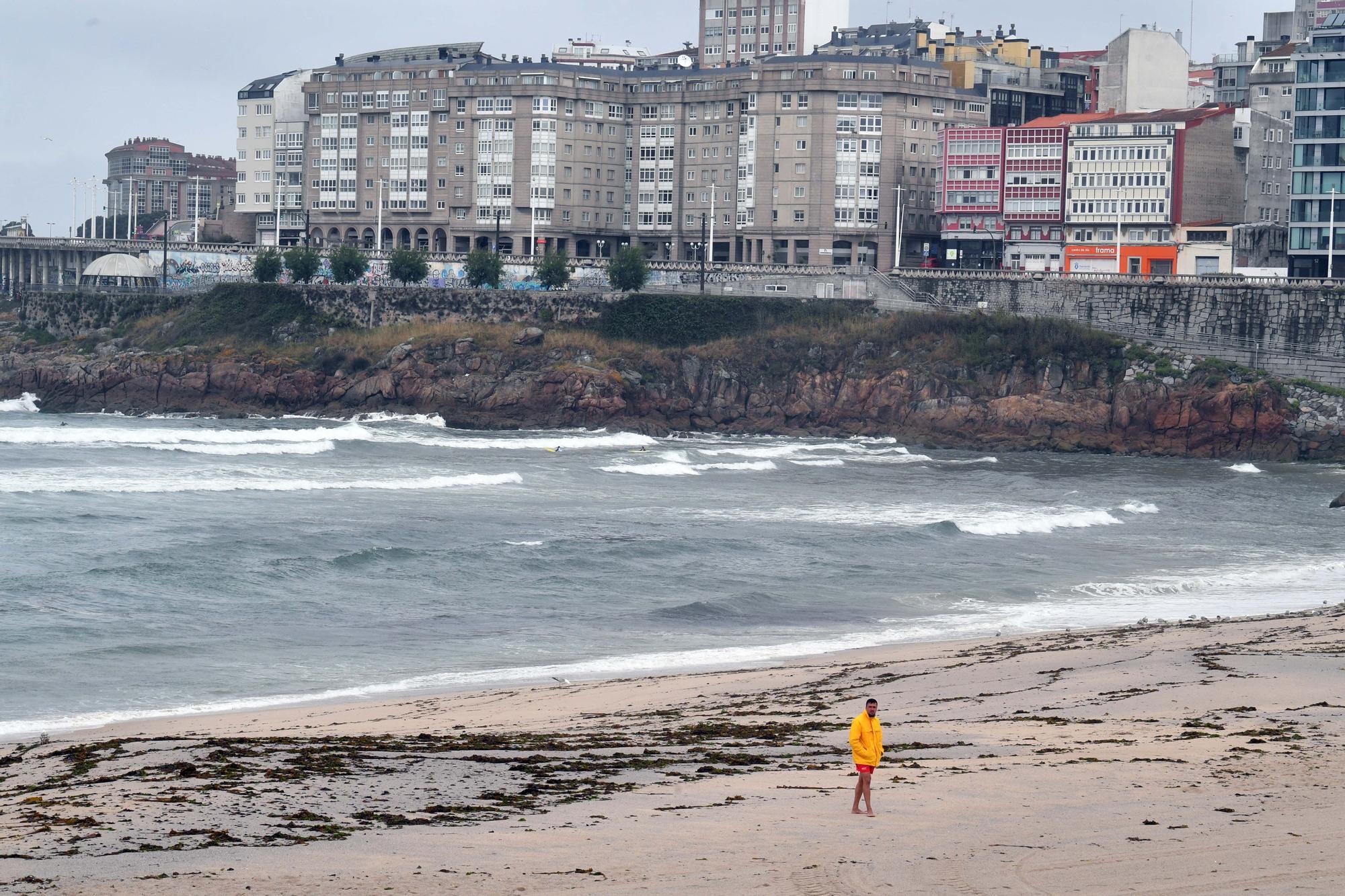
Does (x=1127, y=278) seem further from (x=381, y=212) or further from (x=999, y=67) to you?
(x=381, y=212)

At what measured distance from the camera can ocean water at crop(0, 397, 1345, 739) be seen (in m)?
32.9

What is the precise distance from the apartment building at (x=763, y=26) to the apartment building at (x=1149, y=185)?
51755 millimetres

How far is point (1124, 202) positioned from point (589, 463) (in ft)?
144

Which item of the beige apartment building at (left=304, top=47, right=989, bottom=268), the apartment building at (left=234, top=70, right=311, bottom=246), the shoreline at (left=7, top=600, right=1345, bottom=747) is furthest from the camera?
the apartment building at (left=234, top=70, right=311, bottom=246)

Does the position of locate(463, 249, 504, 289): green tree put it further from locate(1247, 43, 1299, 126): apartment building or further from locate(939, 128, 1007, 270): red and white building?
locate(1247, 43, 1299, 126): apartment building

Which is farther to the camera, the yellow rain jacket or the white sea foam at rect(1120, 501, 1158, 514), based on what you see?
the white sea foam at rect(1120, 501, 1158, 514)

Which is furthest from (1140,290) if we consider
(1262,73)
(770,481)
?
(1262,73)

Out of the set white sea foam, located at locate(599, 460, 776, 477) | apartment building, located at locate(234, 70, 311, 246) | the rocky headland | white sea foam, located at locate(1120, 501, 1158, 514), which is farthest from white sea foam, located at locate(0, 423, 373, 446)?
apartment building, located at locate(234, 70, 311, 246)

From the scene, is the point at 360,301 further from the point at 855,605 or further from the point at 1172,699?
the point at 1172,699

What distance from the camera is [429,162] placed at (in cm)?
11944

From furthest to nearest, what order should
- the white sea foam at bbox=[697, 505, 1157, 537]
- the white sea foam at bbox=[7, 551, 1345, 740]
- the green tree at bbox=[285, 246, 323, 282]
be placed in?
the green tree at bbox=[285, 246, 323, 282]
the white sea foam at bbox=[697, 505, 1157, 537]
the white sea foam at bbox=[7, 551, 1345, 740]

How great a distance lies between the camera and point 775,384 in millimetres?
87438

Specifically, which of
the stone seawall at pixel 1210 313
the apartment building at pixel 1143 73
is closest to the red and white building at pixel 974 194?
the apartment building at pixel 1143 73

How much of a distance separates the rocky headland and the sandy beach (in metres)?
51.3
